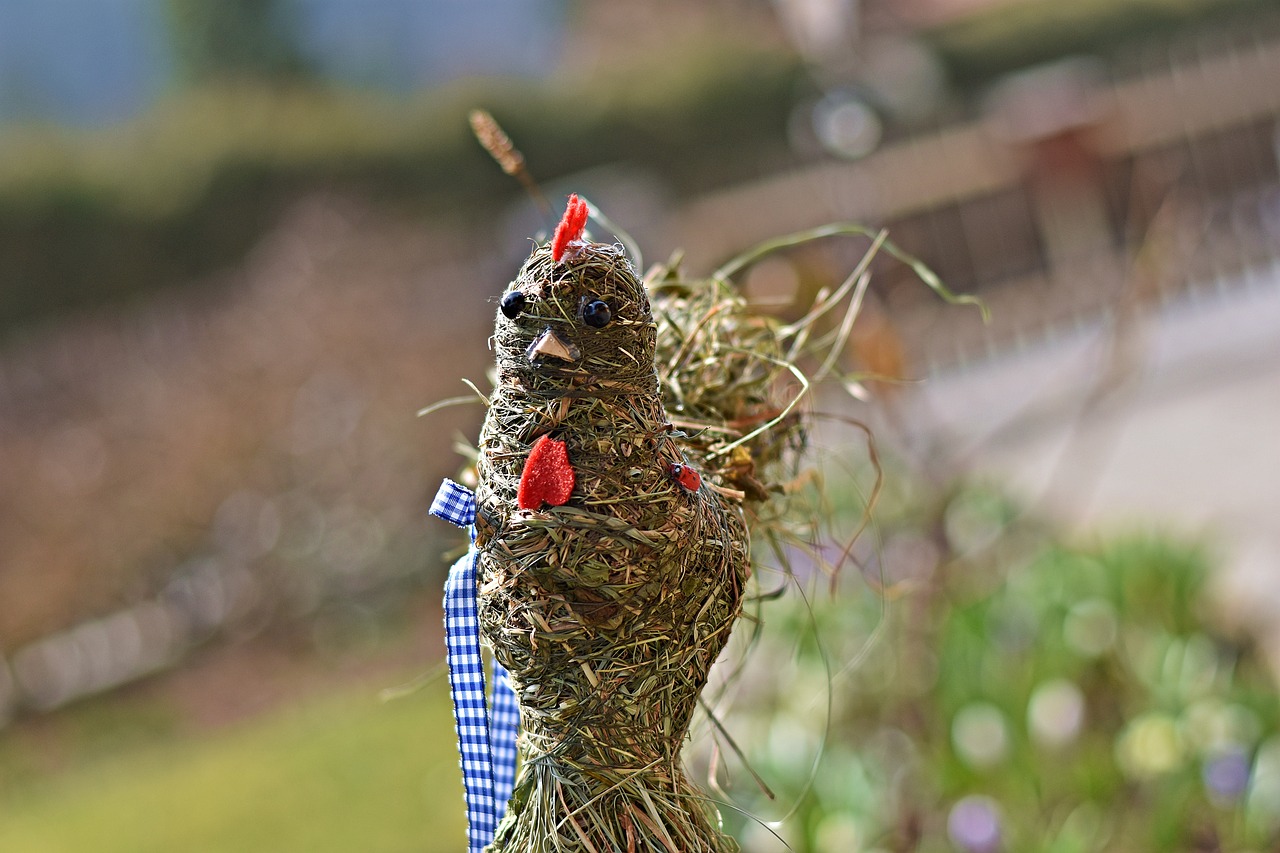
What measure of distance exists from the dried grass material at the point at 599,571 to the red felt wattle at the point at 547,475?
0.6 inches

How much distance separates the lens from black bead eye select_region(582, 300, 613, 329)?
1224 millimetres

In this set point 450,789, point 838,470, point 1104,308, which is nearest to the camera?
point 450,789

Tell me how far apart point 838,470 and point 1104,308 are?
160 inches

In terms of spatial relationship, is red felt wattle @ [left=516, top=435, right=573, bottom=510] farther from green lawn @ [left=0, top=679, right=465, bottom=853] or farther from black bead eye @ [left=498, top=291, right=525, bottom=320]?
green lawn @ [left=0, top=679, right=465, bottom=853]

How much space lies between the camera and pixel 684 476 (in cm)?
129

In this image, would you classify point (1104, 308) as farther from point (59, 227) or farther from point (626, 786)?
point (59, 227)

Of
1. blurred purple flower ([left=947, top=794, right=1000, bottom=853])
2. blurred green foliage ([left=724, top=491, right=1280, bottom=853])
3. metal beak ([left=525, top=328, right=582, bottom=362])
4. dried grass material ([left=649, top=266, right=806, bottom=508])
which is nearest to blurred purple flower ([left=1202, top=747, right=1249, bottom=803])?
blurred green foliage ([left=724, top=491, right=1280, bottom=853])

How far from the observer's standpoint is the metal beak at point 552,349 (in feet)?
4.01

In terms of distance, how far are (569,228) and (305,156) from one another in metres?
13.4

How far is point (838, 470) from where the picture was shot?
5160mm

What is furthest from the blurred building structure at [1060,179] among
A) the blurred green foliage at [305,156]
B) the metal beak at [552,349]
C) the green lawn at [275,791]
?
the metal beak at [552,349]

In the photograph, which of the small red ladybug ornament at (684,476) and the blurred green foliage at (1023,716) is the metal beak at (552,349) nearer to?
the small red ladybug ornament at (684,476)

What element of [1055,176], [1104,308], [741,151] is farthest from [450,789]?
[741,151]

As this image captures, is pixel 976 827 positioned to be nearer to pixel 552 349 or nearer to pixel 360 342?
pixel 552 349
